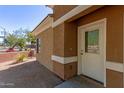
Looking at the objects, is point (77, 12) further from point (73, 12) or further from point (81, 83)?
point (81, 83)

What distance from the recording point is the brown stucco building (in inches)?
185

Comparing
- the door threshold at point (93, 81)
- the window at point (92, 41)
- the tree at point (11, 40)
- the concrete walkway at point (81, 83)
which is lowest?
the concrete walkway at point (81, 83)

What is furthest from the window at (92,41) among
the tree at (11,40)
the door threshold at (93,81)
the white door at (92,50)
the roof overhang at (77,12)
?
the tree at (11,40)

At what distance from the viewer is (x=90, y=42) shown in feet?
21.4

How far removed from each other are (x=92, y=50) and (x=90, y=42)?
0.36 meters

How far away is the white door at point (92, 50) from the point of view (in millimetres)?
5664

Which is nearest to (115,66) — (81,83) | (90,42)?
(81,83)

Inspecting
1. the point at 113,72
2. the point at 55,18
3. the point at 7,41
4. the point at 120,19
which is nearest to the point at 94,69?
the point at 113,72

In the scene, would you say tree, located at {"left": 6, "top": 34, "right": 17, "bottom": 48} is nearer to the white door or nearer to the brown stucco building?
the brown stucco building

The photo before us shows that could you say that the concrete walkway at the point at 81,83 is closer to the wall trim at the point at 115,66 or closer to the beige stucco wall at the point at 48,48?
the wall trim at the point at 115,66

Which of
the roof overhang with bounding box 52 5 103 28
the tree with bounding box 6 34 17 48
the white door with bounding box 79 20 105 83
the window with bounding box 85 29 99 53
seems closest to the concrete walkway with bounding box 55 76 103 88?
the white door with bounding box 79 20 105 83

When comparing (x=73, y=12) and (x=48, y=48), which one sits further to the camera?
(x=48, y=48)

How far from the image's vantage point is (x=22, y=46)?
33.8 meters
